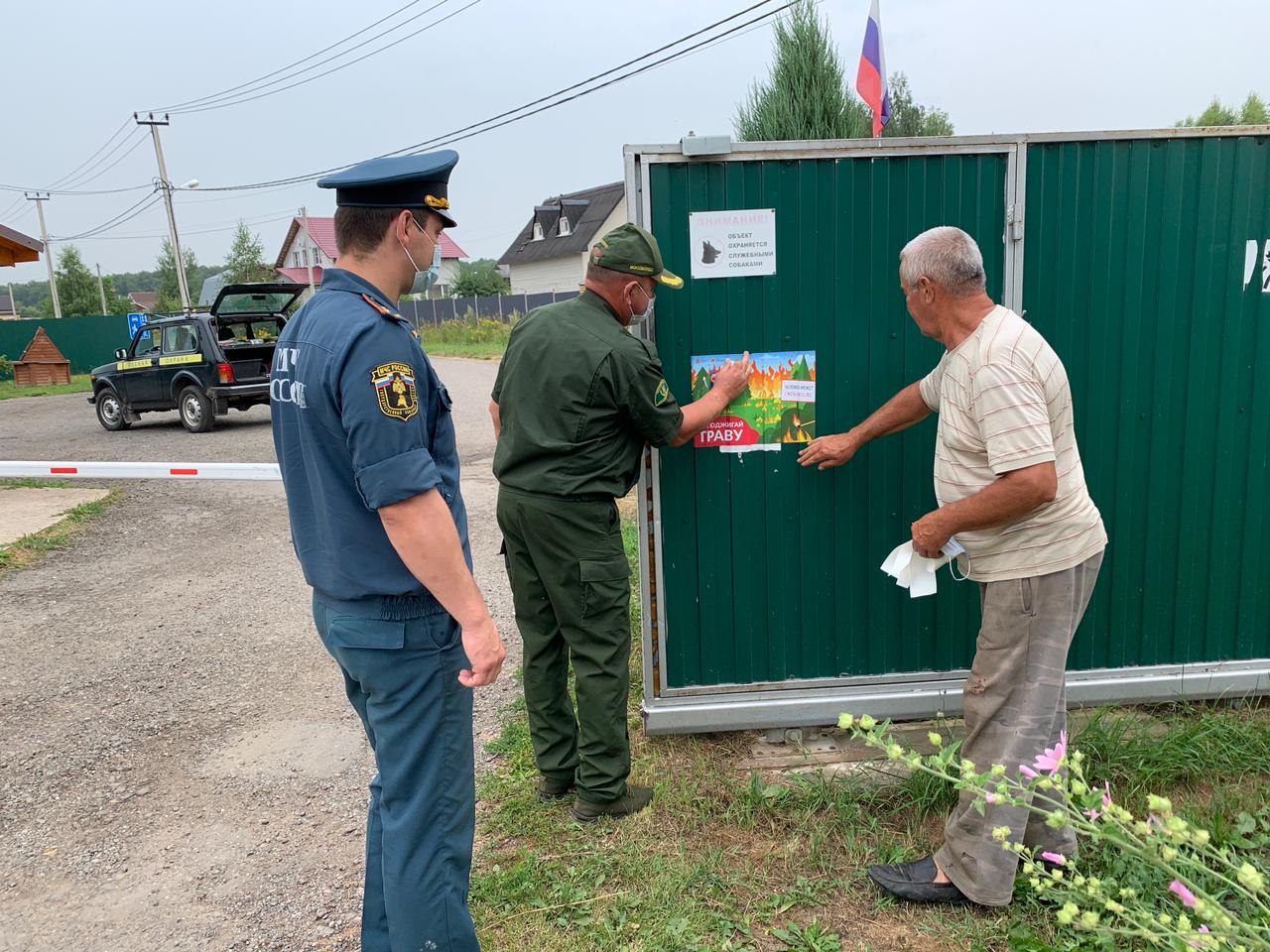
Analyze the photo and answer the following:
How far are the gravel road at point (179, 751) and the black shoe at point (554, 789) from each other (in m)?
0.47

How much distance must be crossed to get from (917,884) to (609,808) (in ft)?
3.46

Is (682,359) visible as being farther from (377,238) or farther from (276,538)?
(276,538)

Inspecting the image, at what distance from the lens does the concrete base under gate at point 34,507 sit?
313 inches

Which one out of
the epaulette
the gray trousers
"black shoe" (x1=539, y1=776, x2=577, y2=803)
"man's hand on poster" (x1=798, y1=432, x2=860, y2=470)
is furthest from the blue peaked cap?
"black shoe" (x1=539, y1=776, x2=577, y2=803)

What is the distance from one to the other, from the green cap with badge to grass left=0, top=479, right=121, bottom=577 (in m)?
6.09

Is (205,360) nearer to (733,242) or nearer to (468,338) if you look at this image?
(733,242)

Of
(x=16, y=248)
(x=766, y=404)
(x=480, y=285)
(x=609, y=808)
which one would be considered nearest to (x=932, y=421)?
(x=766, y=404)

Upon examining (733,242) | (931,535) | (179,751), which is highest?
(733,242)

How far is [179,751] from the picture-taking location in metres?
4.06

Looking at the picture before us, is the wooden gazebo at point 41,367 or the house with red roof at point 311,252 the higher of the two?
the house with red roof at point 311,252

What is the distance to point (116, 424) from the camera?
15141 millimetres

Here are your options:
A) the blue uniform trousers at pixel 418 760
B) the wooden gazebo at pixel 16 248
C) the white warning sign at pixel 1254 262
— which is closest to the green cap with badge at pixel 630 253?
the blue uniform trousers at pixel 418 760

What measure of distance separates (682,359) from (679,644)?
3.62 feet

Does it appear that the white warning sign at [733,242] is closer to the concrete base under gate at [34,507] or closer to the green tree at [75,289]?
the concrete base under gate at [34,507]
